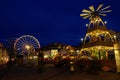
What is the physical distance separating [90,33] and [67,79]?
22.8m

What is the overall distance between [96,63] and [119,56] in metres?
3.27

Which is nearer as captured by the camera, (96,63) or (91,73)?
(91,73)

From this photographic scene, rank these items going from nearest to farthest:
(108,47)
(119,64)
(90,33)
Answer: (119,64)
(108,47)
(90,33)

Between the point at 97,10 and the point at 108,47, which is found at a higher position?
the point at 97,10

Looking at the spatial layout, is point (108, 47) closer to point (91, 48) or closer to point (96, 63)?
point (91, 48)

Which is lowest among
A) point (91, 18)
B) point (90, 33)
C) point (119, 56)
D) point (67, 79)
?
point (67, 79)

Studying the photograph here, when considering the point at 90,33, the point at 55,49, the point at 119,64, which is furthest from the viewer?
the point at 55,49

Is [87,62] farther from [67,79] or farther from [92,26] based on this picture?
[92,26]

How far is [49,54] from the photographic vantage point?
169ft

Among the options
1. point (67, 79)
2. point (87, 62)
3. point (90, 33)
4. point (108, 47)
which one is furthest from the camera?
point (90, 33)

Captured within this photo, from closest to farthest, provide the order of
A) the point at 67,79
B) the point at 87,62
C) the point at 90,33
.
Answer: the point at 67,79
the point at 87,62
the point at 90,33

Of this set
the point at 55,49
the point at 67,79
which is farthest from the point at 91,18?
the point at 67,79

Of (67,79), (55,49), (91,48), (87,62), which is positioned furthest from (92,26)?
(67,79)

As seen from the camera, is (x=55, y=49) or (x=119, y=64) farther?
(x=55, y=49)
